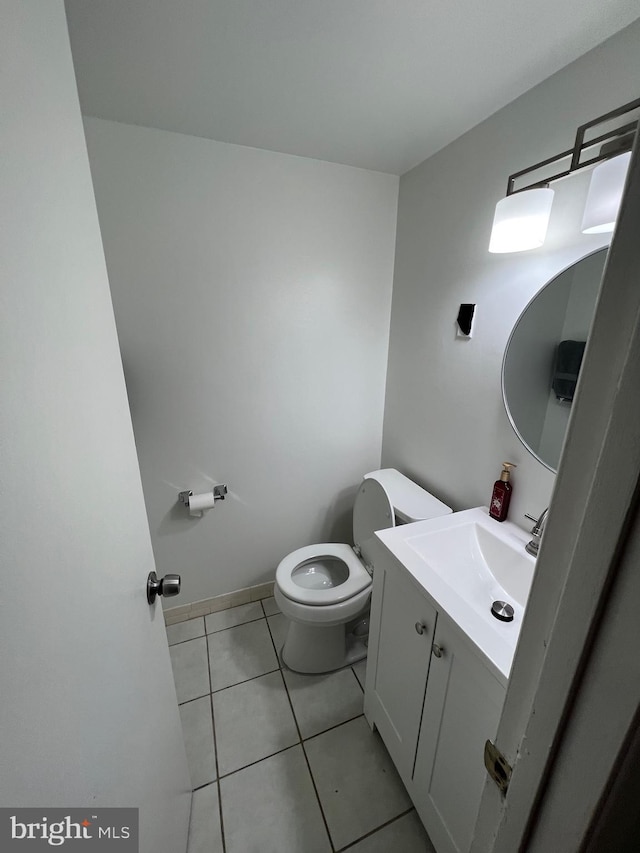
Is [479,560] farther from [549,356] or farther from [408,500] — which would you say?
[549,356]

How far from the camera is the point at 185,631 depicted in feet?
5.71

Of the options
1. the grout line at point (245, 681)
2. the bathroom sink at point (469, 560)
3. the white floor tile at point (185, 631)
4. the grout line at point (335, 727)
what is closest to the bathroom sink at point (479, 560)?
the bathroom sink at point (469, 560)

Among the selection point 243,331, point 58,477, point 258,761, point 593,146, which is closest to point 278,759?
point 258,761

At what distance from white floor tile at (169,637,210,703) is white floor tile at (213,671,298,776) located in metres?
0.10

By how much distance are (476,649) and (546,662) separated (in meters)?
0.45

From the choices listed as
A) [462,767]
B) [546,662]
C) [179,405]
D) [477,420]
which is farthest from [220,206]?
[462,767]

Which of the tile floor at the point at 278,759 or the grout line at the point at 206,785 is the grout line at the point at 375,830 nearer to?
the tile floor at the point at 278,759

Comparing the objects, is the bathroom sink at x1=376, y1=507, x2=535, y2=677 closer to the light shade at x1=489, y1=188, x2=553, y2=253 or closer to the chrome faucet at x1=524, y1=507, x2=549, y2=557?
the chrome faucet at x1=524, y1=507, x2=549, y2=557

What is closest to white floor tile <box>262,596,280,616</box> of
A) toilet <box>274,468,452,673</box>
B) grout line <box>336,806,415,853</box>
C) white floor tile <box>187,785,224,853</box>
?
toilet <box>274,468,452,673</box>

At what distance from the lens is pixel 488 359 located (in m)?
1.23

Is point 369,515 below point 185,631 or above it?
above

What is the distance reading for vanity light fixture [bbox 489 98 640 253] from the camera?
756 mm

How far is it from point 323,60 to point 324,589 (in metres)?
1.91

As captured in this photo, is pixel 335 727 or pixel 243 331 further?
pixel 243 331
